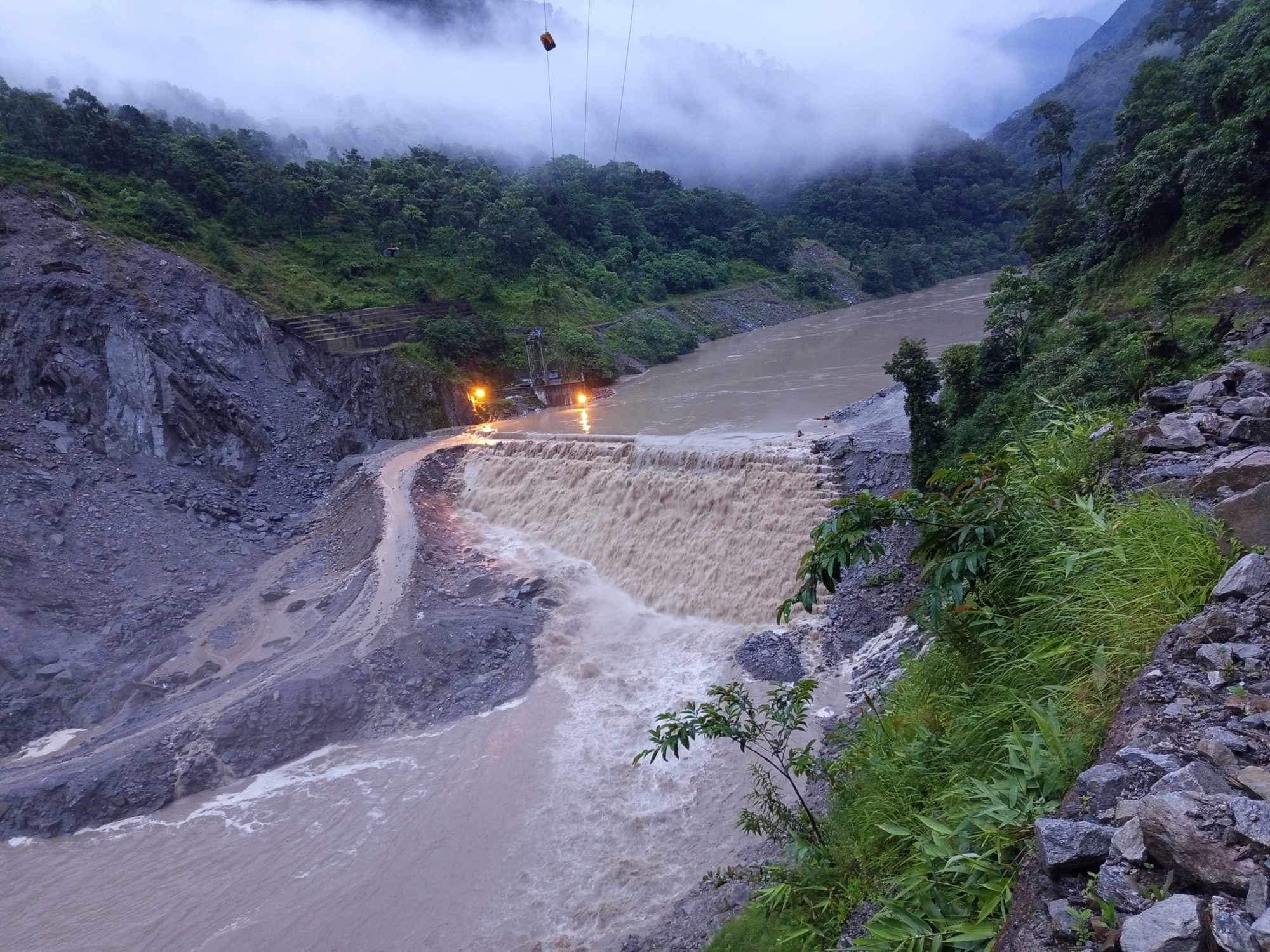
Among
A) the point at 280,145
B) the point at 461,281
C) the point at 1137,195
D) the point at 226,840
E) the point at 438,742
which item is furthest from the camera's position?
the point at 280,145

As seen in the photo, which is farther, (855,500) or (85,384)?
(85,384)

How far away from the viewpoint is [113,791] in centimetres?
968

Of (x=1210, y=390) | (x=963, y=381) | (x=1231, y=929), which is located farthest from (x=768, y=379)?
(x=1231, y=929)

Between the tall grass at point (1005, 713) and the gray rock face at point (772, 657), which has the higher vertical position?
the tall grass at point (1005, 713)

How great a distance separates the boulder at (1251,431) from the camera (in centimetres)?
482

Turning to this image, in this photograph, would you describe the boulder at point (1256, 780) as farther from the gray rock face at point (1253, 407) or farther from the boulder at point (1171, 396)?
the boulder at point (1171, 396)

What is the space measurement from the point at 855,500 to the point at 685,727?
172 centimetres

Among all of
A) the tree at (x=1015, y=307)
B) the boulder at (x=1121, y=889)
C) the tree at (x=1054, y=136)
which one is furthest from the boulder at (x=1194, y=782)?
the tree at (x=1054, y=136)

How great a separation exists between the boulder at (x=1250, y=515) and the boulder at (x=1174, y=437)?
5.11ft

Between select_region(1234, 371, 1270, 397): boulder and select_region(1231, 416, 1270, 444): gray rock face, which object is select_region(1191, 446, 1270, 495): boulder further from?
select_region(1234, 371, 1270, 397): boulder

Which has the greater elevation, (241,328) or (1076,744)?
(241,328)

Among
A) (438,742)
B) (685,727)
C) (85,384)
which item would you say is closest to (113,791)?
(438,742)

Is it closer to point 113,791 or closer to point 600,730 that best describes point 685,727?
point 600,730

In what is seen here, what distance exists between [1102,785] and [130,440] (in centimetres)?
2259
